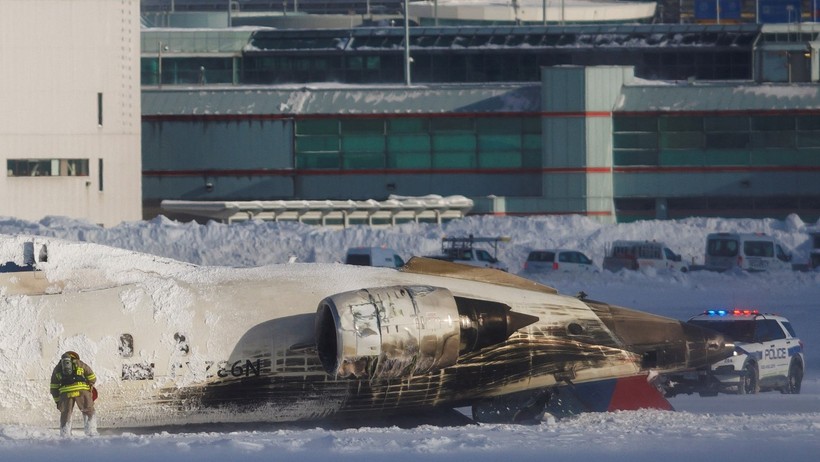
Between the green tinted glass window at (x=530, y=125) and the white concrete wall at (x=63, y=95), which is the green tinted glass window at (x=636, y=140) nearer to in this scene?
the green tinted glass window at (x=530, y=125)

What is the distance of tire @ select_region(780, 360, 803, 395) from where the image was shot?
29578 millimetres

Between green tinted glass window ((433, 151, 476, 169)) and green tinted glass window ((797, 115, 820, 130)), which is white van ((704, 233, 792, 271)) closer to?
green tinted glass window ((797, 115, 820, 130))

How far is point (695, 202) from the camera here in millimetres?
72562

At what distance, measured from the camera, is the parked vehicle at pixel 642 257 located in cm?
5541

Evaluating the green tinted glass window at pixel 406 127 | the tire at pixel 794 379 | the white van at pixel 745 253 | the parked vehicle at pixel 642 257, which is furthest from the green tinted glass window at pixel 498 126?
the tire at pixel 794 379

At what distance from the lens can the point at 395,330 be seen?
66.3ft

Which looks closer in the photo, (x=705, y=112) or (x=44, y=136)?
(x=44, y=136)

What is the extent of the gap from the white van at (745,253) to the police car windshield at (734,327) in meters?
25.1

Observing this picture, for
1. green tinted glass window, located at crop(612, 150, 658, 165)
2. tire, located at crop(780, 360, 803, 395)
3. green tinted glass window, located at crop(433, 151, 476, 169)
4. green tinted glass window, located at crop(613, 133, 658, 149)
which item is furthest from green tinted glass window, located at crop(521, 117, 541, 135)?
tire, located at crop(780, 360, 803, 395)

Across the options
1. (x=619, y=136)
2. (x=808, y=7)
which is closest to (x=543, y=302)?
(x=619, y=136)

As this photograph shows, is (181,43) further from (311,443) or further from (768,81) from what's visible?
(311,443)

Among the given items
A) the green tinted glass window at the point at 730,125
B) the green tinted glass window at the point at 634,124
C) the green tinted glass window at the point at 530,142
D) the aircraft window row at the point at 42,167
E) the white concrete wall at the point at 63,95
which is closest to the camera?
the white concrete wall at the point at 63,95

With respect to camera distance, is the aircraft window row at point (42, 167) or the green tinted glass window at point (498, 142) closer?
the aircraft window row at point (42, 167)

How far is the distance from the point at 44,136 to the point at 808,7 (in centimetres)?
9478
